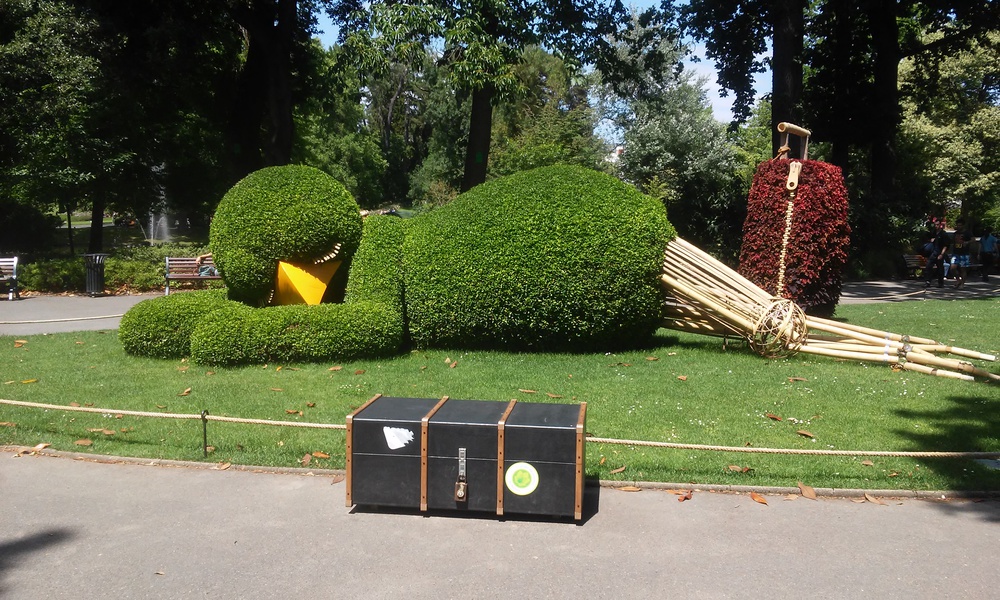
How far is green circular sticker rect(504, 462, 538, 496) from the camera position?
5125 mm

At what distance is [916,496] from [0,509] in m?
6.60

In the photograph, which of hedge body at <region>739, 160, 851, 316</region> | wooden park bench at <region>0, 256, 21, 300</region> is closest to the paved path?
hedge body at <region>739, 160, 851, 316</region>

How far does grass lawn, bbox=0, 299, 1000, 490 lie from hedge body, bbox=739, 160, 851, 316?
140 centimetres

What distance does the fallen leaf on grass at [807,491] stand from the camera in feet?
18.4

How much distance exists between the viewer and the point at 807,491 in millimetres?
5648

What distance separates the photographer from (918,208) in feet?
81.7

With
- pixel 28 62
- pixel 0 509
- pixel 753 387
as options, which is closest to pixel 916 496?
pixel 753 387

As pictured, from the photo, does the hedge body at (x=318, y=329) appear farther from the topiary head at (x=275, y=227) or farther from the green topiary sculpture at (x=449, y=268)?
the topiary head at (x=275, y=227)

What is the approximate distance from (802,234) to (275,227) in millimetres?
7311

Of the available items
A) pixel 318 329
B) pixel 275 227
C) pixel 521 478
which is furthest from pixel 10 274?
pixel 521 478

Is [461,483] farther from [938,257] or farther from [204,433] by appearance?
[938,257]

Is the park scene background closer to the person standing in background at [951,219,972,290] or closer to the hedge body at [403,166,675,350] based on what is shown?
the hedge body at [403,166,675,350]

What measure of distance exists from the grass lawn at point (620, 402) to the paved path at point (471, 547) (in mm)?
536

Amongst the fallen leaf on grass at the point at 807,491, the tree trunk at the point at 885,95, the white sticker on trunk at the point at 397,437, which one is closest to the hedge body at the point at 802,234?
the fallen leaf on grass at the point at 807,491
